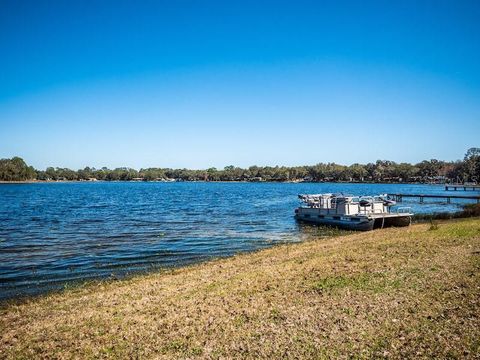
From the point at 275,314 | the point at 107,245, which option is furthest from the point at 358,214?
the point at 275,314

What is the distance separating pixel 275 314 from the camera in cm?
1025

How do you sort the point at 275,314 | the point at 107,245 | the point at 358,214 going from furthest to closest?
the point at 358,214 → the point at 107,245 → the point at 275,314

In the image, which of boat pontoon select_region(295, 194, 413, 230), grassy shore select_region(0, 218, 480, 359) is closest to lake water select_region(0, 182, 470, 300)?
boat pontoon select_region(295, 194, 413, 230)

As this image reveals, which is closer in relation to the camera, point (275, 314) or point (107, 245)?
point (275, 314)

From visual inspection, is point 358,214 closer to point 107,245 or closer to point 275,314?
point 107,245

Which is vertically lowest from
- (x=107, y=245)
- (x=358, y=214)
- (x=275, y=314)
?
(x=107, y=245)

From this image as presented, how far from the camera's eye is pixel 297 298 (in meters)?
11.6

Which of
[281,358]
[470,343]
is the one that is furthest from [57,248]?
[470,343]

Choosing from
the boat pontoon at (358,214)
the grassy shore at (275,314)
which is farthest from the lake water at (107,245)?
the grassy shore at (275,314)

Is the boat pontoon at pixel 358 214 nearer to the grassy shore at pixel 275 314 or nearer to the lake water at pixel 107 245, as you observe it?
the lake water at pixel 107 245

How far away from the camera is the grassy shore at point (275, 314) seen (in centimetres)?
825

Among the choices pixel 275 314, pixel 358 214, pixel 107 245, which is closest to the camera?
pixel 275 314

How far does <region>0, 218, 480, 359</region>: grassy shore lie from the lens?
27.1 ft

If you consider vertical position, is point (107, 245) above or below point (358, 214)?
below
